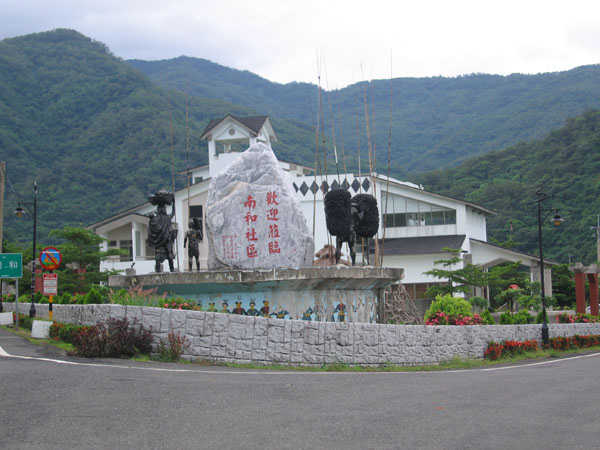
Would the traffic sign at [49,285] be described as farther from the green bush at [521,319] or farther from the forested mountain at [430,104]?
the forested mountain at [430,104]

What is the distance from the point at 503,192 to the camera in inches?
2709

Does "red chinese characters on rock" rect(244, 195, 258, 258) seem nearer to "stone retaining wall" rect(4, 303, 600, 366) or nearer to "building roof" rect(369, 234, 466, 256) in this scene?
"stone retaining wall" rect(4, 303, 600, 366)

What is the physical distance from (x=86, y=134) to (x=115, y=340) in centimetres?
6874

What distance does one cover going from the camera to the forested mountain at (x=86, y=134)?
69.0 m

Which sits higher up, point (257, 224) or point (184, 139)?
point (184, 139)

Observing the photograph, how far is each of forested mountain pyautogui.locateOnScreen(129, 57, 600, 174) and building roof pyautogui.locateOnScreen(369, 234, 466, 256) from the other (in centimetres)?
3776

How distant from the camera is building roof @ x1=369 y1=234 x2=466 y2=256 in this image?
4537 centimetres

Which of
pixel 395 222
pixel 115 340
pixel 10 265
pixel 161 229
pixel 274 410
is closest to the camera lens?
pixel 274 410

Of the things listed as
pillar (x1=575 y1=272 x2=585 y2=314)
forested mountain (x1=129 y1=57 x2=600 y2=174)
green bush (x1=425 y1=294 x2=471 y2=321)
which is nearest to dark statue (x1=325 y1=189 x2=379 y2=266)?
green bush (x1=425 y1=294 x2=471 y2=321)

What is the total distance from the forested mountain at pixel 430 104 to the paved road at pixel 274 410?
72.6m

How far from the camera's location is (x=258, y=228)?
794 inches

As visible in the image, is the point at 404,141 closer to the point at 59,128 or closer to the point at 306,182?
the point at 59,128

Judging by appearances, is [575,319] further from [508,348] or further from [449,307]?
[449,307]

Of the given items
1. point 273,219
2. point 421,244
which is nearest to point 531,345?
point 273,219
